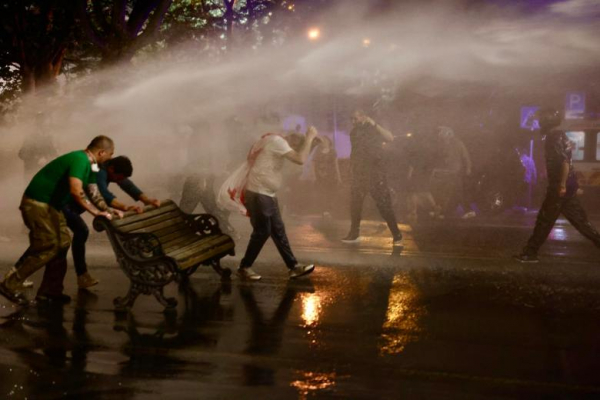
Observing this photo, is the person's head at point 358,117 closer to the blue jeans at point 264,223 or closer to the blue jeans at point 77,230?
the blue jeans at point 264,223

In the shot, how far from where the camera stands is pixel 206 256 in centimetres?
692

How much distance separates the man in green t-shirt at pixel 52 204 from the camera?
19.7ft

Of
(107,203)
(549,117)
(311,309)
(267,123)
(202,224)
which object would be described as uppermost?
(549,117)

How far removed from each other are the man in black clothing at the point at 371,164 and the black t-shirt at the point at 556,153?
2312 mm

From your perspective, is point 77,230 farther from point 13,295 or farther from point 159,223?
point 13,295

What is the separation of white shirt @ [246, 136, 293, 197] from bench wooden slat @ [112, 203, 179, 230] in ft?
3.01

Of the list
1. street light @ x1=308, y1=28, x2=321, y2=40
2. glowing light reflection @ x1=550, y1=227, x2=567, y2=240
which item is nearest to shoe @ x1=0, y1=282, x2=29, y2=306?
glowing light reflection @ x1=550, y1=227, x2=567, y2=240

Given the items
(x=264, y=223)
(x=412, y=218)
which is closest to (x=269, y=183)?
(x=264, y=223)

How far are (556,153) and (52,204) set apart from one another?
18.4 ft

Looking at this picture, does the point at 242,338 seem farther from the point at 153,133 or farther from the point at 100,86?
the point at 153,133

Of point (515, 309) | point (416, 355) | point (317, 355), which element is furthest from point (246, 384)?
point (515, 309)

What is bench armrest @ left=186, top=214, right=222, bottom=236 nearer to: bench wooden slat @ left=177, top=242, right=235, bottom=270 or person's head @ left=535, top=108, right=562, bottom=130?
bench wooden slat @ left=177, top=242, right=235, bottom=270

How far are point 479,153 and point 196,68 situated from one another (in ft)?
30.0

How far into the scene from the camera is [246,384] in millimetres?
4258
